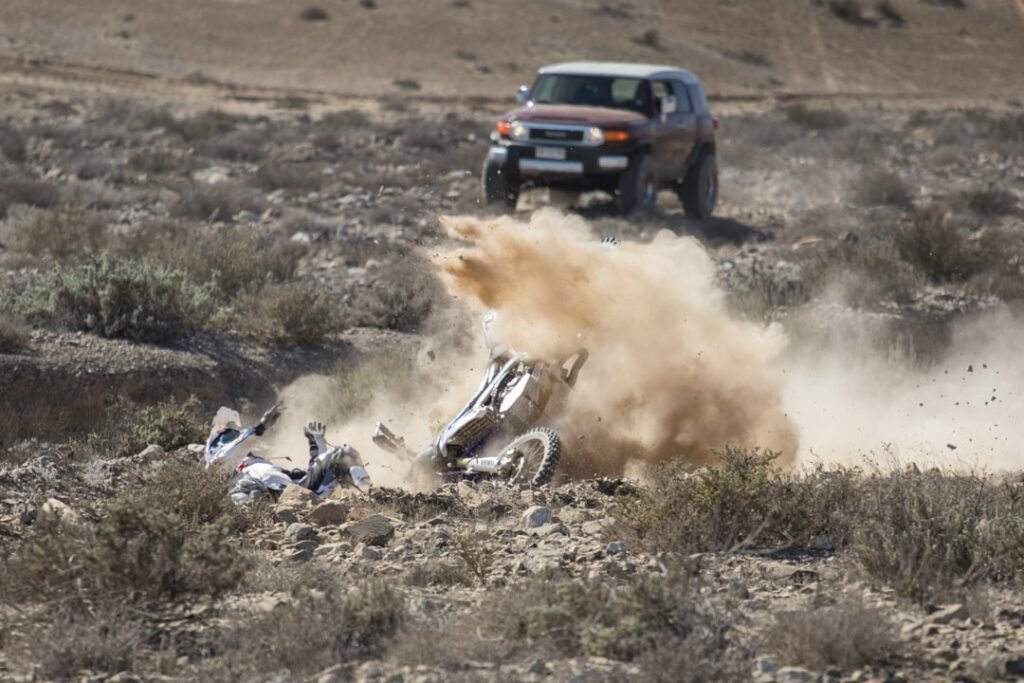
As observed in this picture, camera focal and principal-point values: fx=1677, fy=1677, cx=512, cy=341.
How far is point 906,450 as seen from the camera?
13.6 meters

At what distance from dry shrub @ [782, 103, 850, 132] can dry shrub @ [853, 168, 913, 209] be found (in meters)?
13.8

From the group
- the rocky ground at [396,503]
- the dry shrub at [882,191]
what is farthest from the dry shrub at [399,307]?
the dry shrub at [882,191]

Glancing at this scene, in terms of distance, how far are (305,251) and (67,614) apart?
1435 centimetres

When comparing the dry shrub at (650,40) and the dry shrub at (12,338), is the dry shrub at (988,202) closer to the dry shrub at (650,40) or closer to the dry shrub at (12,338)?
the dry shrub at (12,338)

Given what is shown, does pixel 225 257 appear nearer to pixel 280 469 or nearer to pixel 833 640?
pixel 280 469

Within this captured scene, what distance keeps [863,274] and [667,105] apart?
432 cm

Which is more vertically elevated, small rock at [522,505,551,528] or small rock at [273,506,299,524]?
small rock at [522,505,551,528]

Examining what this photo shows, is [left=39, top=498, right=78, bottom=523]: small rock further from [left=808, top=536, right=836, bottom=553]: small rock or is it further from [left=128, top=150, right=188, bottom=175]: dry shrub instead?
[left=128, top=150, right=188, bottom=175]: dry shrub

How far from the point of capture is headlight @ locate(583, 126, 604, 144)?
22.0 meters

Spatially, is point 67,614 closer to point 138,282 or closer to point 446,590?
point 446,590

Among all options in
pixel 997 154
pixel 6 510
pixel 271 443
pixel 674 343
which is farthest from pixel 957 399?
pixel 997 154

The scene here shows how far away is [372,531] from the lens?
9234 mm

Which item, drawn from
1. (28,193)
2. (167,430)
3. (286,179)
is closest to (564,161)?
(286,179)

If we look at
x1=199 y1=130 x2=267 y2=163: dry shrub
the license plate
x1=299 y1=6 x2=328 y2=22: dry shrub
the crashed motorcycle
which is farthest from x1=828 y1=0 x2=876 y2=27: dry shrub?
the crashed motorcycle
